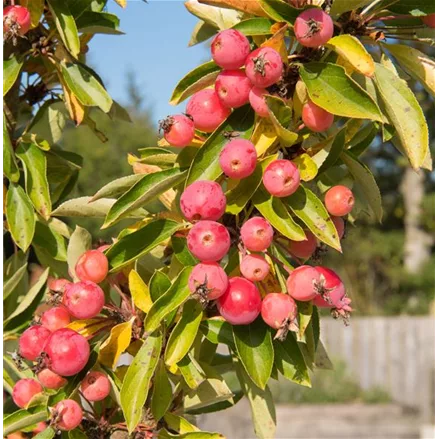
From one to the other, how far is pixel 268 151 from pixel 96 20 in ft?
1.65

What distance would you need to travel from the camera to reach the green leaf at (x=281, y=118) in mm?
861

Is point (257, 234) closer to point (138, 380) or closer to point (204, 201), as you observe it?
point (204, 201)

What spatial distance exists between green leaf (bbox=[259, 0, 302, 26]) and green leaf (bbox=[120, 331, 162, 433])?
45 centimetres

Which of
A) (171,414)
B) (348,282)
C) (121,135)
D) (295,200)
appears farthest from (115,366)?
(121,135)

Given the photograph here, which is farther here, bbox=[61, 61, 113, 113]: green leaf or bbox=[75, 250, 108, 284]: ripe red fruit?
bbox=[61, 61, 113, 113]: green leaf

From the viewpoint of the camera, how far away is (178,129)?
0.91 meters

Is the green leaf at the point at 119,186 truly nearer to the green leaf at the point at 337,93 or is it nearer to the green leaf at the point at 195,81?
the green leaf at the point at 195,81

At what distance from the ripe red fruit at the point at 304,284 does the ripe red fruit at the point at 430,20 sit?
0.41 meters

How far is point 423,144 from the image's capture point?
0.89 metres

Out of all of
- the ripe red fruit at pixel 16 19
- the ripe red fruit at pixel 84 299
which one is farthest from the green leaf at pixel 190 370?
the ripe red fruit at pixel 16 19

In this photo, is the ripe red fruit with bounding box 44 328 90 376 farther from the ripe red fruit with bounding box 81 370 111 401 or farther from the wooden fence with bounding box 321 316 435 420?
the wooden fence with bounding box 321 316 435 420

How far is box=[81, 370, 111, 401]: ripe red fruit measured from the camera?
903mm

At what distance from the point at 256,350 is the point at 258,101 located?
32 cm

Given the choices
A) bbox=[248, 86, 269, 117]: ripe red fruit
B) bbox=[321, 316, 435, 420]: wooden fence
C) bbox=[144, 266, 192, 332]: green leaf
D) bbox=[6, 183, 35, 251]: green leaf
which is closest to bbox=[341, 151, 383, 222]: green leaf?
bbox=[248, 86, 269, 117]: ripe red fruit
